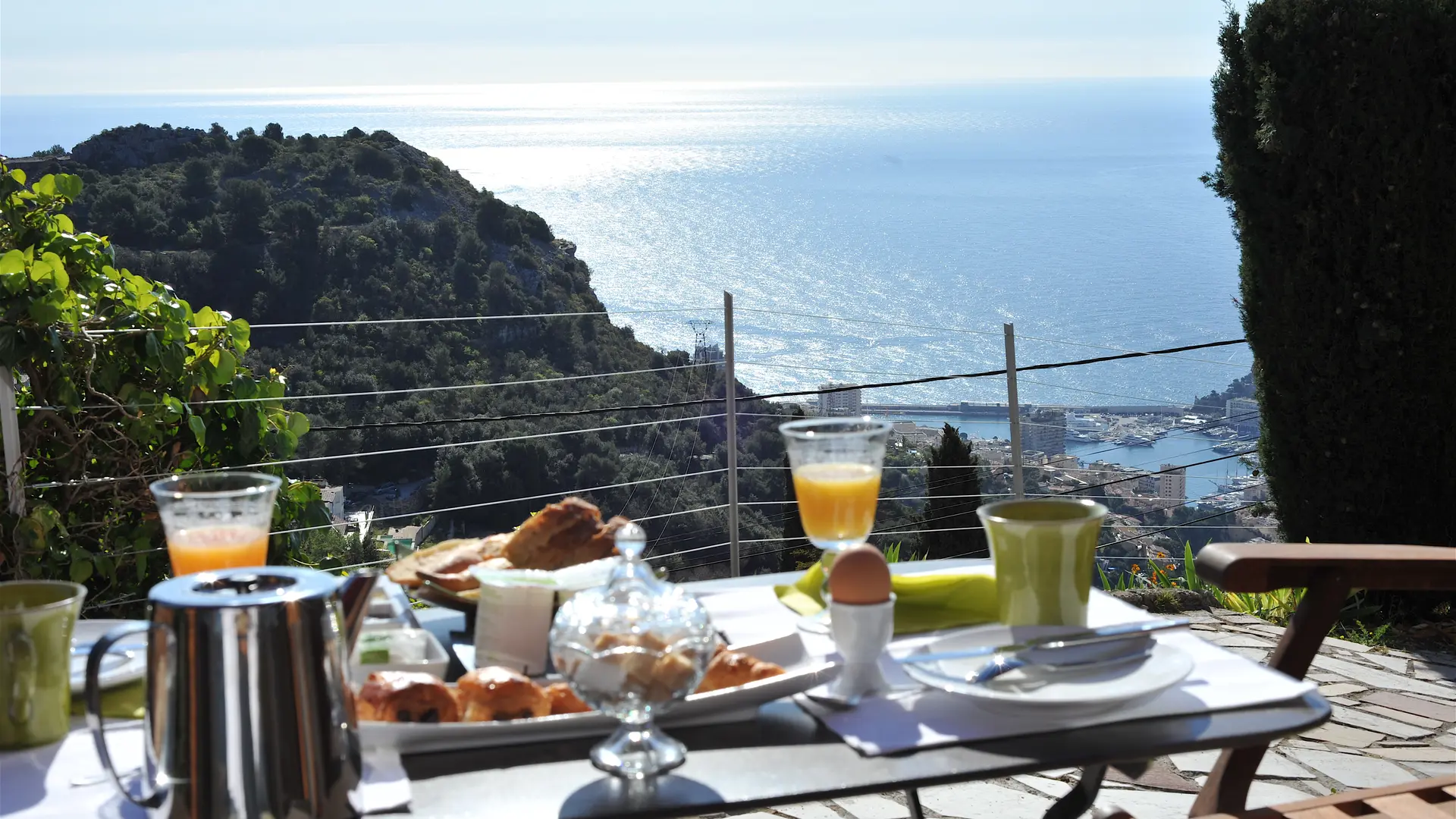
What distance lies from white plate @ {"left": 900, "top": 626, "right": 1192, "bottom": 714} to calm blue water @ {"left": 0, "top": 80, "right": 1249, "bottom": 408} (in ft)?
8.63

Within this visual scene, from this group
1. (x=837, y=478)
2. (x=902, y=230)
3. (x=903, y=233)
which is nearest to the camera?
(x=837, y=478)

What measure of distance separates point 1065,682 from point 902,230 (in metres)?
37.9

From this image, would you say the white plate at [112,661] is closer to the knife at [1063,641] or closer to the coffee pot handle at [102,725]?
the coffee pot handle at [102,725]

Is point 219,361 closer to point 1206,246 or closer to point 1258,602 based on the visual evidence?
point 1258,602

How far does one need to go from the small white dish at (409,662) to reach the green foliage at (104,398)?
5.62ft

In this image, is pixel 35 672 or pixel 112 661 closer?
pixel 35 672

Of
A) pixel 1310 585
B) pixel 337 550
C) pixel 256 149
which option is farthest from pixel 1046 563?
pixel 256 149

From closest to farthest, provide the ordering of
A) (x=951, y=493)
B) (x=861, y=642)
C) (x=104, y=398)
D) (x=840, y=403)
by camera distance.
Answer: (x=861, y=642) < (x=104, y=398) < (x=951, y=493) < (x=840, y=403)

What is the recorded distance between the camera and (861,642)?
1006 mm

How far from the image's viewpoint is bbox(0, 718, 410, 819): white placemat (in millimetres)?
795

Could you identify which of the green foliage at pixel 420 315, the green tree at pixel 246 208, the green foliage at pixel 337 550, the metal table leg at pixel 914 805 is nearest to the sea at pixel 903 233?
the green foliage at pixel 420 315

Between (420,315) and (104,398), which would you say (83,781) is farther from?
(420,315)

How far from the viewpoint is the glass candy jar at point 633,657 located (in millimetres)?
835

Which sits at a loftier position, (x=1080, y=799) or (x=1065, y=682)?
(x=1065, y=682)
